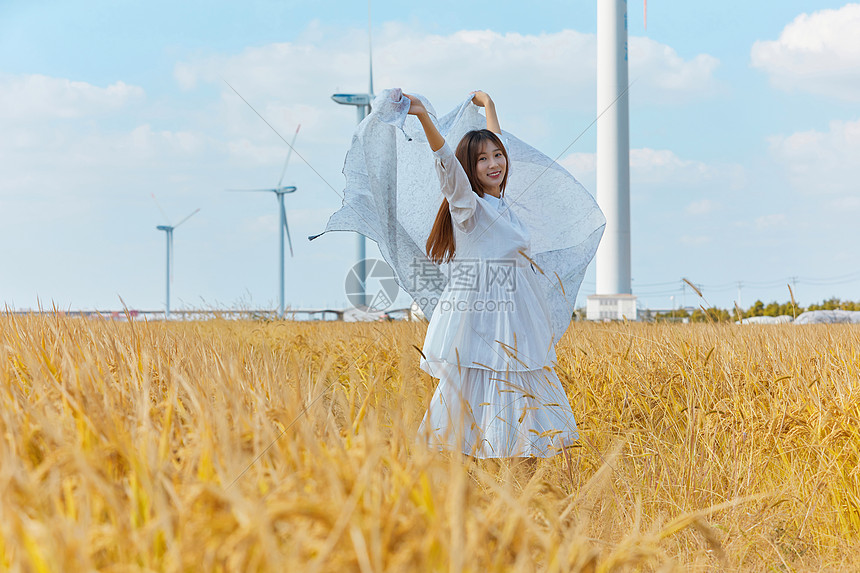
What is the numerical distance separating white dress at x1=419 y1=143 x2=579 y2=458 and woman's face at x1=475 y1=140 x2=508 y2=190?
0.41 feet

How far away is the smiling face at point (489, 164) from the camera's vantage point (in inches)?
122

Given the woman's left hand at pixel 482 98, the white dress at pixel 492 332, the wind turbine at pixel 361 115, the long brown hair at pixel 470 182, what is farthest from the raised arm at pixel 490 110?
the wind turbine at pixel 361 115

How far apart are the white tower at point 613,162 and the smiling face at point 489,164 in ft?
55.6

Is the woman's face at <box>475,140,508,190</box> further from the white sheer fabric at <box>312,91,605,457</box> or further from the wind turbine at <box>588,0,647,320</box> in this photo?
the wind turbine at <box>588,0,647,320</box>

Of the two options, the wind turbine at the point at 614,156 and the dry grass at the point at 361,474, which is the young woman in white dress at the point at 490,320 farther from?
the wind turbine at the point at 614,156

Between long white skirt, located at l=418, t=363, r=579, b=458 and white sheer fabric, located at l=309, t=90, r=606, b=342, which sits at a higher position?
white sheer fabric, located at l=309, t=90, r=606, b=342

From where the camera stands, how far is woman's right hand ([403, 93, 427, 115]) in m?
2.79

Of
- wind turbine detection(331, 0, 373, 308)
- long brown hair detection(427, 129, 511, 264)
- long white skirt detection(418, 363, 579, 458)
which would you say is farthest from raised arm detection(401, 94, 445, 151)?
wind turbine detection(331, 0, 373, 308)

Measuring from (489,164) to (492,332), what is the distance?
83 centimetres

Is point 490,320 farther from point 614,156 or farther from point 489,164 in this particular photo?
point 614,156

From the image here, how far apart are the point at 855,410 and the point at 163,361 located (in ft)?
8.92

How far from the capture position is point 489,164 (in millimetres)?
3104

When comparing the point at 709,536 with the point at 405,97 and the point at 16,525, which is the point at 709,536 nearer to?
the point at 16,525

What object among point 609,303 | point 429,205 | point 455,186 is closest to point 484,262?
point 455,186
